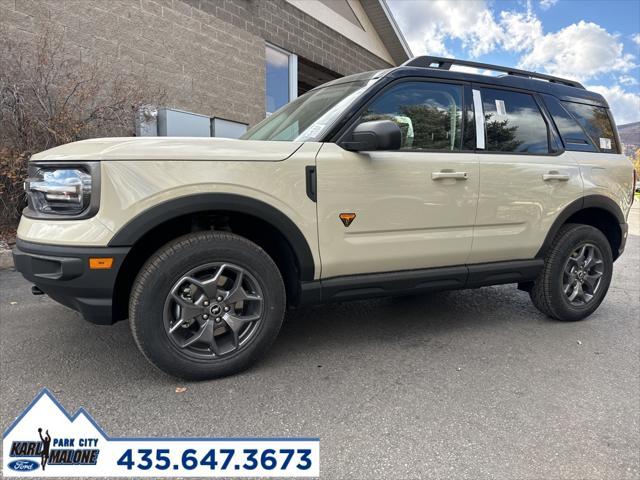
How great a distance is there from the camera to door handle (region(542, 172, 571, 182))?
3355 millimetres

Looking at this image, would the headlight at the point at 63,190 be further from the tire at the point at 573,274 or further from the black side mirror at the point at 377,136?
the tire at the point at 573,274

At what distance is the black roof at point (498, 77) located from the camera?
2992 mm

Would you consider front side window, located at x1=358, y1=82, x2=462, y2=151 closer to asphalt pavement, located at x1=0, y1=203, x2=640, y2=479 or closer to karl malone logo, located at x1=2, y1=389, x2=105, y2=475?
asphalt pavement, located at x1=0, y1=203, x2=640, y2=479

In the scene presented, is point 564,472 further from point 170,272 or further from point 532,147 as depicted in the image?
point 532,147

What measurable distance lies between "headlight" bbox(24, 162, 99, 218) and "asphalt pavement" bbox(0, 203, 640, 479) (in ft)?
3.18

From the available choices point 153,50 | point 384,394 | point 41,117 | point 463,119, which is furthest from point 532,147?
point 153,50

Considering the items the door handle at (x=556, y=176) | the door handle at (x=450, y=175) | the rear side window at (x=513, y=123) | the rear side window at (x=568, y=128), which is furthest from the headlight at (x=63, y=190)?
the rear side window at (x=568, y=128)

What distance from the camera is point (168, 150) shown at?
228 cm

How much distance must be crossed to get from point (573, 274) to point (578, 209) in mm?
551

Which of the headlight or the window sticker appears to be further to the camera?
the window sticker

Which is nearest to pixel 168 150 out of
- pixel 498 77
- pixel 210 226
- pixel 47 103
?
pixel 210 226

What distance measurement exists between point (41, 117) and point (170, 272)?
4957 millimetres

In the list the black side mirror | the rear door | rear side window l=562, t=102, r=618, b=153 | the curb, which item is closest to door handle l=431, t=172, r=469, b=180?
the rear door

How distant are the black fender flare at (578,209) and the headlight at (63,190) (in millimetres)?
3185
